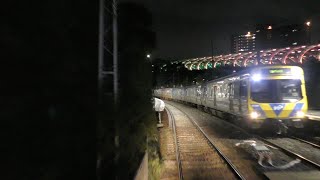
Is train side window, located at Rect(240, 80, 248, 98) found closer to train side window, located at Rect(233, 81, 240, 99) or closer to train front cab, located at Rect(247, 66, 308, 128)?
train front cab, located at Rect(247, 66, 308, 128)

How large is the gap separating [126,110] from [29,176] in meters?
4.56

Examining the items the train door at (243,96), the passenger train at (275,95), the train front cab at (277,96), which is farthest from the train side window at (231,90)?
the train front cab at (277,96)

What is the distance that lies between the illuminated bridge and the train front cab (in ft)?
331

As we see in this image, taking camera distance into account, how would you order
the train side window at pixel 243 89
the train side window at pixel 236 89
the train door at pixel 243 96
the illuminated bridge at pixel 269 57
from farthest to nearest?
1. the illuminated bridge at pixel 269 57
2. the train side window at pixel 236 89
3. the train side window at pixel 243 89
4. the train door at pixel 243 96

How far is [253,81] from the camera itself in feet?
63.9

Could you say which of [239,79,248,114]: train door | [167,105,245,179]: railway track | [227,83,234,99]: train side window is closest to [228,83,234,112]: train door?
[227,83,234,99]: train side window

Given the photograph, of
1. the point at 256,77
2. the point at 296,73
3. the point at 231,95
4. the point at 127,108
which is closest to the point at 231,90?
the point at 231,95

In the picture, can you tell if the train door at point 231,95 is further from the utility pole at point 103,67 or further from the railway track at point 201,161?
the utility pole at point 103,67

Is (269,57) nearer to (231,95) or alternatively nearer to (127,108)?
(231,95)

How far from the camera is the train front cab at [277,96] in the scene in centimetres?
1917

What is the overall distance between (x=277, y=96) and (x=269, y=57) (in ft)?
453

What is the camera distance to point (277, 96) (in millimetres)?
19359

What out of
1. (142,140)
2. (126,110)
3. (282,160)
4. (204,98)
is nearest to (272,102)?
(282,160)

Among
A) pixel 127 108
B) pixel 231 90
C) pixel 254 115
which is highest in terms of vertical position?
pixel 231 90
